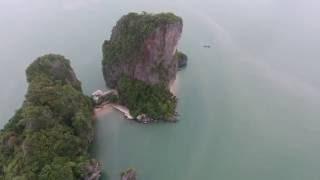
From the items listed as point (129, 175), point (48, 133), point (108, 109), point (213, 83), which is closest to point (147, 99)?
point (108, 109)

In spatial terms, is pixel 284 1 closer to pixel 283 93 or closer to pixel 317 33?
pixel 317 33

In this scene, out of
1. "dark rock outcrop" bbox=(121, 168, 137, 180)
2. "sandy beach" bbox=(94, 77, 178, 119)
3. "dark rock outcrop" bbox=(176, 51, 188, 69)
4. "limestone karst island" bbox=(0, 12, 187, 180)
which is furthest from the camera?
"dark rock outcrop" bbox=(176, 51, 188, 69)

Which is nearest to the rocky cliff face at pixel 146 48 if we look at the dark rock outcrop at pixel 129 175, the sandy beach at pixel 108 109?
the sandy beach at pixel 108 109

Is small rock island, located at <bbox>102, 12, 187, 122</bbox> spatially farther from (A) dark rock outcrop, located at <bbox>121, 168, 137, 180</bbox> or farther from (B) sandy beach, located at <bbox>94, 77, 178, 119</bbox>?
(A) dark rock outcrop, located at <bbox>121, 168, 137, 180</bbox>

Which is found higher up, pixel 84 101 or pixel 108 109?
pixel 84 101

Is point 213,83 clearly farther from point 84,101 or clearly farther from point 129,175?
point 129,175

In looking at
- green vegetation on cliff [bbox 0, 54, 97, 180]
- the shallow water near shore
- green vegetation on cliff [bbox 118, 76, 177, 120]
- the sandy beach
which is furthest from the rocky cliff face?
green vegetation on cliff [bbox 0, 54, 97, 180]
